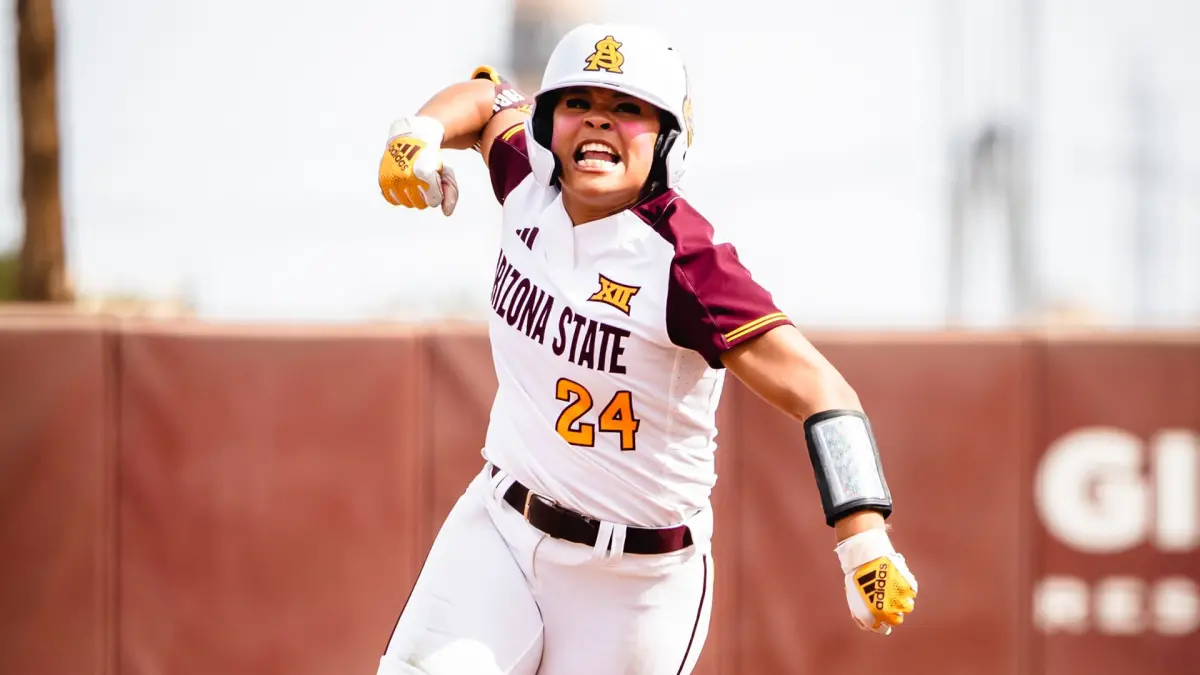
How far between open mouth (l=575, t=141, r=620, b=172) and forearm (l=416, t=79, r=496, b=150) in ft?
2.15

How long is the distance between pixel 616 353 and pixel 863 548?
29.9 inches

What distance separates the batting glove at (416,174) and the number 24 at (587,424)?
579 millimetres

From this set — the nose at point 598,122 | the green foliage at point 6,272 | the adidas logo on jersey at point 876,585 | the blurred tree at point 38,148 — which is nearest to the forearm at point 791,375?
the adidas logo on jersey at point 876,585

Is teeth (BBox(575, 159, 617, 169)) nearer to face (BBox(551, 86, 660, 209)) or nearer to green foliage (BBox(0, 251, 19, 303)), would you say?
face (BBox(551, 86, 660, 209))

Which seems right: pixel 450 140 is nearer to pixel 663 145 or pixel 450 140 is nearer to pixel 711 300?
pixel 663 145

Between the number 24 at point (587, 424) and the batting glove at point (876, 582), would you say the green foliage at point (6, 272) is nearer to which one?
the number 24 at point (587, 424)

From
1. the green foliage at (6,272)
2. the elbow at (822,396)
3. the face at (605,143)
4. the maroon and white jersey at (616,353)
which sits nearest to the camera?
the elbow at (822,396)

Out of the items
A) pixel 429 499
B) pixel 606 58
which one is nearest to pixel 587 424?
pixel 606 58

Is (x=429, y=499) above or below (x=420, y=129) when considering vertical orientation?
below

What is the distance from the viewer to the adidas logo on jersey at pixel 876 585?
2.92 meters

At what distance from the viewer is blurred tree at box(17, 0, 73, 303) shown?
27.1 feet

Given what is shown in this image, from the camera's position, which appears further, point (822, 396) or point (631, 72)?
point (631, 72)

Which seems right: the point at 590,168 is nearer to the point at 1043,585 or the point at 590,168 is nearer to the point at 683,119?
the point at 683,119

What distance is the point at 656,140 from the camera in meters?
3.45
